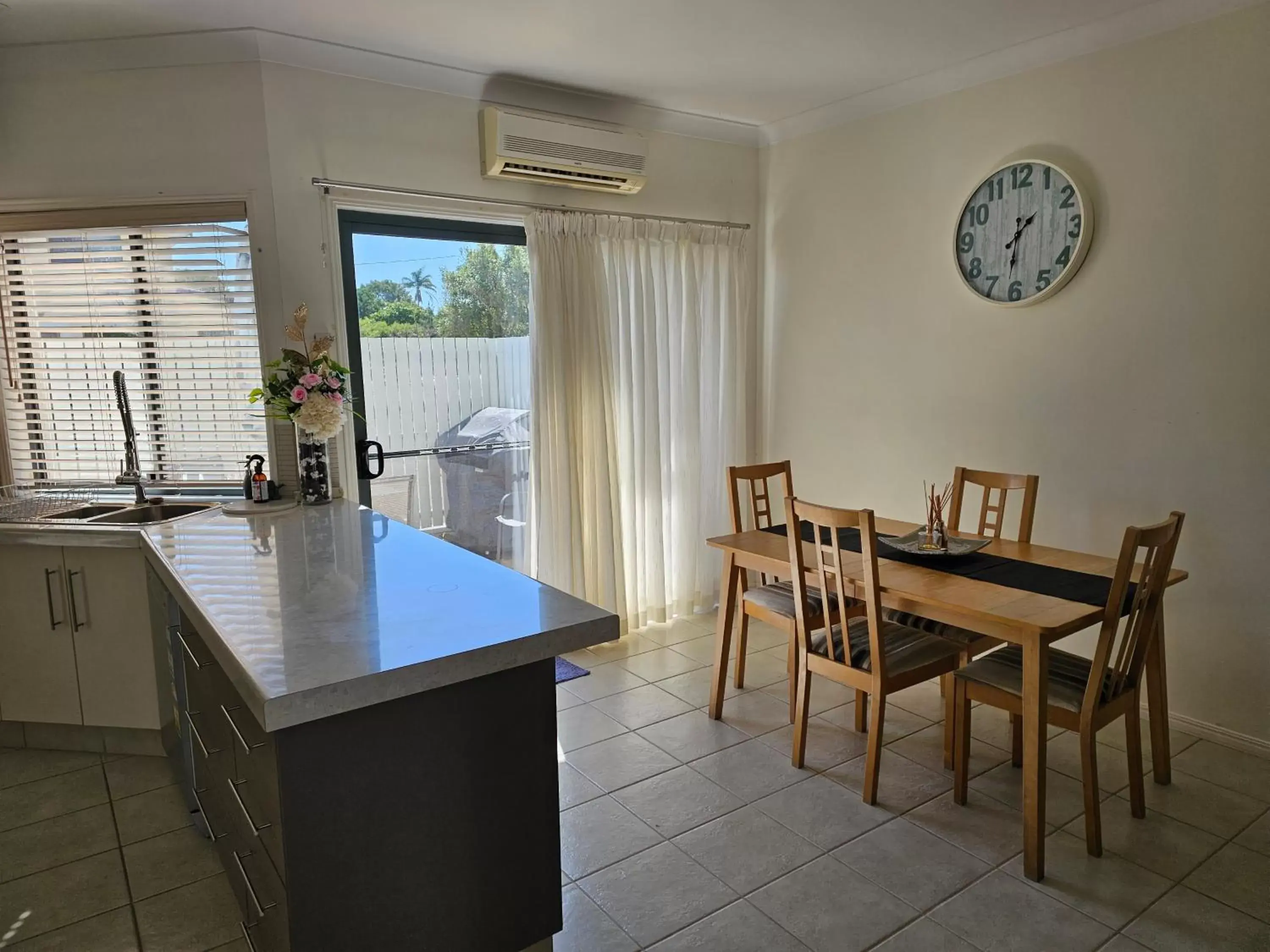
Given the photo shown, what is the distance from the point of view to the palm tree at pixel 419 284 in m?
3.59

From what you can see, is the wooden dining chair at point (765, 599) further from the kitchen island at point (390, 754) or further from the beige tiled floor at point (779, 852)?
the kitchen island at point (390, 754)

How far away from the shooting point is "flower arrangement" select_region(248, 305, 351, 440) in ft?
9.66

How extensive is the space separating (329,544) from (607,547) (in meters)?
1.77

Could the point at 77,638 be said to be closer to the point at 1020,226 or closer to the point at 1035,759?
the point at 1035,759

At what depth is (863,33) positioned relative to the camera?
3.06m

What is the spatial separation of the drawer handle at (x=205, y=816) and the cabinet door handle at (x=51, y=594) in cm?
89

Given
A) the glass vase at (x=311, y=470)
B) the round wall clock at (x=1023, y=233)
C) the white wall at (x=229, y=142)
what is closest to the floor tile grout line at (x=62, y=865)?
the glass vase at (x=311, y=470)

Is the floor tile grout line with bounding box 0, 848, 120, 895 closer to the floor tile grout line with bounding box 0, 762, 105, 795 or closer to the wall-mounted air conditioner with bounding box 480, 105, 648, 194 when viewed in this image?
the floor tile grout line with bounding box 0, 762, 105, 795

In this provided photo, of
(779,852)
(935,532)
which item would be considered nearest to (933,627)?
(935,532)

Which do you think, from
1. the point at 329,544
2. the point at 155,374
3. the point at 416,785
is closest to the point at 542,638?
the point at 416,785

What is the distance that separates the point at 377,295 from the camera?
11.5ft

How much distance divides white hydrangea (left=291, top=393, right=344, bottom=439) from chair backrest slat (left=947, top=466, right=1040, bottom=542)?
2.50 m

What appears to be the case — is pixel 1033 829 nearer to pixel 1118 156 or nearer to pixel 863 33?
pixel 1118 156

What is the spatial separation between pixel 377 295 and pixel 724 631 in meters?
2.10
